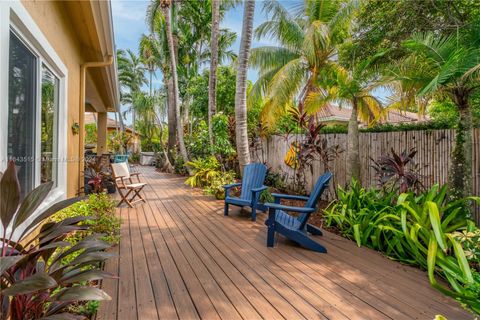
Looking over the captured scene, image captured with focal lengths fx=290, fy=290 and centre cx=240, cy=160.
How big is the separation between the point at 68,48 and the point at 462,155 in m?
5.66

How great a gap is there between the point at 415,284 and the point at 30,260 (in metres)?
3.11

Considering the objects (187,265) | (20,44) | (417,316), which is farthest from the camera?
(187,265)

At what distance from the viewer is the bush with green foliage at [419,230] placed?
257 cm

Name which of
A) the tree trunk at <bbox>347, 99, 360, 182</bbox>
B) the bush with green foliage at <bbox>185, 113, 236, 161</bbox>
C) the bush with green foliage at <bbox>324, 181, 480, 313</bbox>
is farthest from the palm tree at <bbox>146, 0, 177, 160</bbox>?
the bush with green foliage at <bbox>324, 181, 480, 313</bbox>

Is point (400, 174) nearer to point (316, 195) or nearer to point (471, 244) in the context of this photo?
point (316, 195)

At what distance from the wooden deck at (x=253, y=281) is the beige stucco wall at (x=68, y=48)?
1.84 m

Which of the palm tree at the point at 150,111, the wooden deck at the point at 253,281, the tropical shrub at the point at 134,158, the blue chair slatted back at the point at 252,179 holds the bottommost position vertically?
the wooden deck at the point at 253,281

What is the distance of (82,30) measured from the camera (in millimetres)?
4652

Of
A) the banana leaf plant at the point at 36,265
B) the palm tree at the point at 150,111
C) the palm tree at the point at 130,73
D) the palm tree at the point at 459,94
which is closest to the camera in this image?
the banana leaf plant at the point at 36,265

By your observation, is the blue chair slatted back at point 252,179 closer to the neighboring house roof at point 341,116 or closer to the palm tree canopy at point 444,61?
the palm tree canopy at point 444,61

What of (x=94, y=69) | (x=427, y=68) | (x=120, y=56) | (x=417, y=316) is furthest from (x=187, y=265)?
(x=120, y=56)

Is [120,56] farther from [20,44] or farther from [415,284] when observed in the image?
[415,284]

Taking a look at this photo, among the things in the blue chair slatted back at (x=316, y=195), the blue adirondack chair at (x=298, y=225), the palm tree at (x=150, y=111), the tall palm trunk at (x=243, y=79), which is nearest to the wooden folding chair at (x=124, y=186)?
the tall palm trunk at (x=243, y=79)

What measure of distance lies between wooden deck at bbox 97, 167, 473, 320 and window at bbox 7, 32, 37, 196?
130 cm
